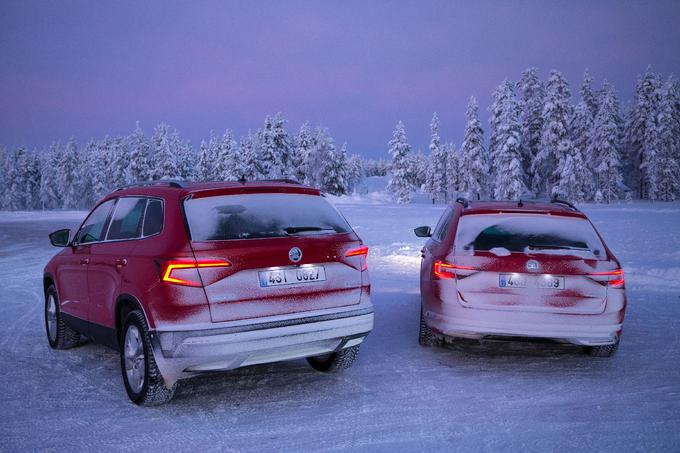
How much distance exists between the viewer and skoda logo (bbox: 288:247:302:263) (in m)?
4.64

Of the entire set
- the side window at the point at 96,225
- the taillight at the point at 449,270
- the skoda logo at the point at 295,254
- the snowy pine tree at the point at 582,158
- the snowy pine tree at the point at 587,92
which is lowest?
the taillight at the point at 449,270

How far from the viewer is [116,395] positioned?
5160mm

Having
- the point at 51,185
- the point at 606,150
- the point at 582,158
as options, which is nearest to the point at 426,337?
the point at 582,158

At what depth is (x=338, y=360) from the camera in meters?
5.73

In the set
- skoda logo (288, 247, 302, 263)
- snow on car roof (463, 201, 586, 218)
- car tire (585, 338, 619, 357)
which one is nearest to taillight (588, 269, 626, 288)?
snow on car roof (463, 201, 586, 218)

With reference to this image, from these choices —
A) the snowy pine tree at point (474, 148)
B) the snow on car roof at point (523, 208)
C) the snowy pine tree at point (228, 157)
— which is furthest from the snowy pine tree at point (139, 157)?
the snow on car roof at point (523, 208)

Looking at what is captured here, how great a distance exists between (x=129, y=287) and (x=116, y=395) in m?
1.13

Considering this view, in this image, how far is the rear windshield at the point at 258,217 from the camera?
15.0 ft

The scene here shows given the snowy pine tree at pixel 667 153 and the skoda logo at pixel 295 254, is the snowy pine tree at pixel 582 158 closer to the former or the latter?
the snowy pine tree at pixel 667 153

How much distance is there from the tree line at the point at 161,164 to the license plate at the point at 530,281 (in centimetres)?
5868

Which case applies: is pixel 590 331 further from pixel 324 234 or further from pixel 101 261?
pixel 101 261

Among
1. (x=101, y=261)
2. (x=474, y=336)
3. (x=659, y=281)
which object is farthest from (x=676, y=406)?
(x=659, y=281)

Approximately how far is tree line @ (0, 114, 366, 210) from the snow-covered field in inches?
2273

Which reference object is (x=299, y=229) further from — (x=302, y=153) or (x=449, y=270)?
(x=302, y=153)
